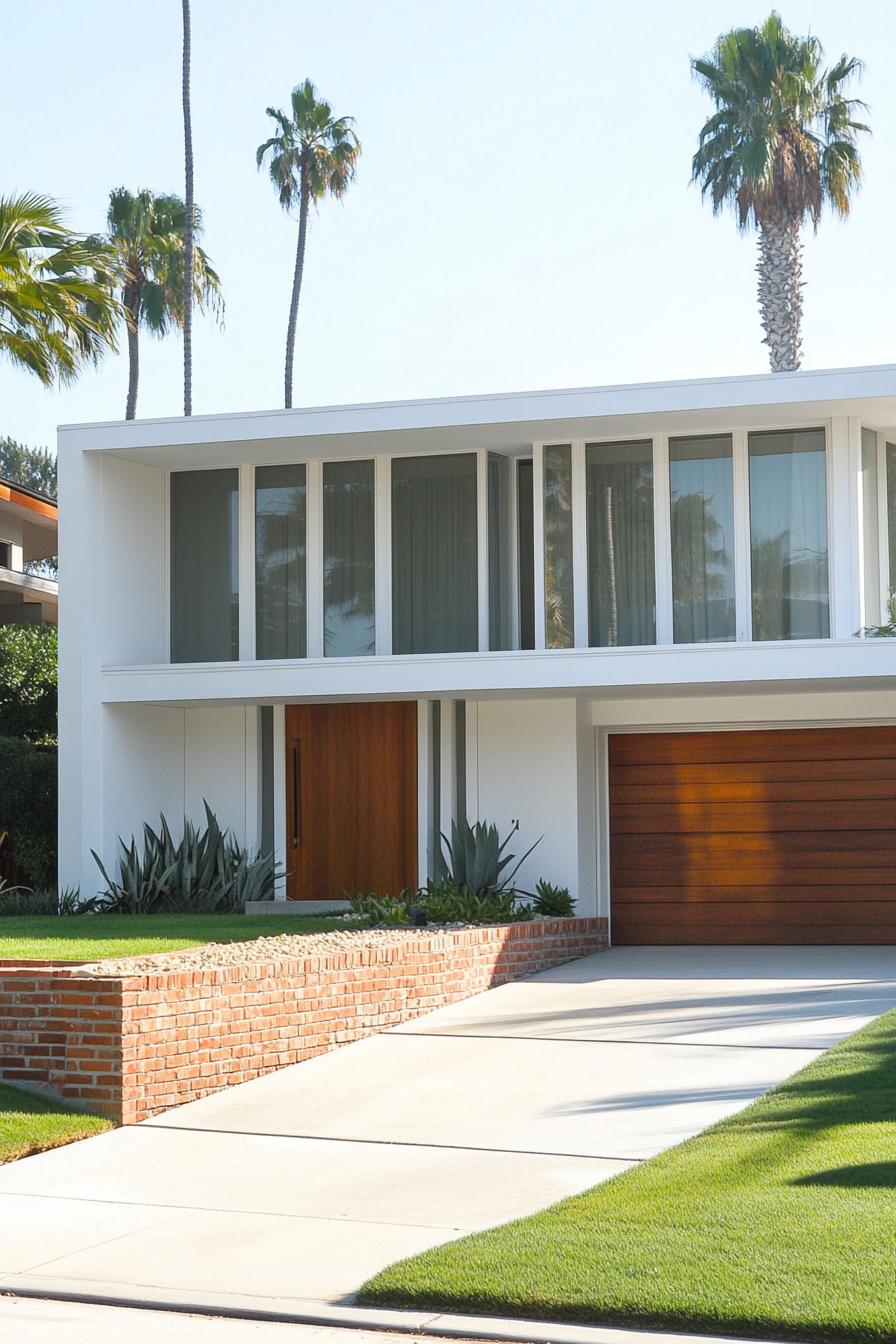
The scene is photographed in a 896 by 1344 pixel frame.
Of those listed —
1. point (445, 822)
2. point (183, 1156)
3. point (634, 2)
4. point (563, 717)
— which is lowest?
point (183, 1156)

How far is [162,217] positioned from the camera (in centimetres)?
3741

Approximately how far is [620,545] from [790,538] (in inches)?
72.1

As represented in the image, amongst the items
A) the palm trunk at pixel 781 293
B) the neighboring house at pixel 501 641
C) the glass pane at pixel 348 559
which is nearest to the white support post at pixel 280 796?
the neighboring house at pixel 501 641

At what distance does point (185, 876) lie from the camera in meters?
18.7

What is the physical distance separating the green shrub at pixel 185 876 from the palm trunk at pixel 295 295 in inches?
897

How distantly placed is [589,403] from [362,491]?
3263mm

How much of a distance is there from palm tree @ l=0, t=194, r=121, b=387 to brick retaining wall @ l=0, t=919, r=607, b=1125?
343 inches

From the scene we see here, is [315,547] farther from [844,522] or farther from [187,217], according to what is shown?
[187,217]

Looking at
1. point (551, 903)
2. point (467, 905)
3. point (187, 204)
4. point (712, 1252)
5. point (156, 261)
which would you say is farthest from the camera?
point (156, 261)

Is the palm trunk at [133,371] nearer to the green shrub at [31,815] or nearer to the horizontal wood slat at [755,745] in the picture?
the green shrub at [31,815]

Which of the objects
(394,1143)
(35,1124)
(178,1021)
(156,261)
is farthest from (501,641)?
(156,261)

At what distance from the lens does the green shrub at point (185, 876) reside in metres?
18.4

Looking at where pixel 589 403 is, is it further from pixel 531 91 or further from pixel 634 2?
pixel 531 91

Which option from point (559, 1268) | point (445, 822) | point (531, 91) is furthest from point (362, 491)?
point (559, 1268)
